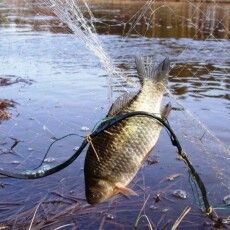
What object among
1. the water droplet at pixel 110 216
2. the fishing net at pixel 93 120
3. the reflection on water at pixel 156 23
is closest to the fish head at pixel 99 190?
the fishing net at pixel 93 120

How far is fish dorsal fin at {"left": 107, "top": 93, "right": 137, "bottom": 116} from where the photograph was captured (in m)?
2.97

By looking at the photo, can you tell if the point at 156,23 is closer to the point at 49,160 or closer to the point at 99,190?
the point at 49,160

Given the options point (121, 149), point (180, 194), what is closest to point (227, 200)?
point (180, 194)

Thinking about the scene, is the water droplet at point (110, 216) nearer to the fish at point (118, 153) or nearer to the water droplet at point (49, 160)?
the water droplet at point (49, 160)

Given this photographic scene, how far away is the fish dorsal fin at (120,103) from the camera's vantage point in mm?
2975

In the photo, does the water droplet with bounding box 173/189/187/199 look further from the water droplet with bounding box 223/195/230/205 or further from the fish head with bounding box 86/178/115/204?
the fish head with bounding box 86/178/115/204

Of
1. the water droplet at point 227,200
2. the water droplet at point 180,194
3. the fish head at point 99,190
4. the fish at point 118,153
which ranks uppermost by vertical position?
the fish at point 118,153

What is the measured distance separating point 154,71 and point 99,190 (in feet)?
2.86

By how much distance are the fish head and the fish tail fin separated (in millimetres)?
729

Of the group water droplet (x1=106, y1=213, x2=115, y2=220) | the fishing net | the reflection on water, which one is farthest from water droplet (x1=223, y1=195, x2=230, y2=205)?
the reflection on water

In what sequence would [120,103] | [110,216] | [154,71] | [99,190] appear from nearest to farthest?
[99,190]
[120,103]
[154,71]
[110,216]

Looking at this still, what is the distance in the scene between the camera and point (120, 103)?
3008mm

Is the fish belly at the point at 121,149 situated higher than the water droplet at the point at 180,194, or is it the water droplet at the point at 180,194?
the fish belly at the point at 121,149

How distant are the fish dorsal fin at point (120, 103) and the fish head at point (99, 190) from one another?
0.40m
